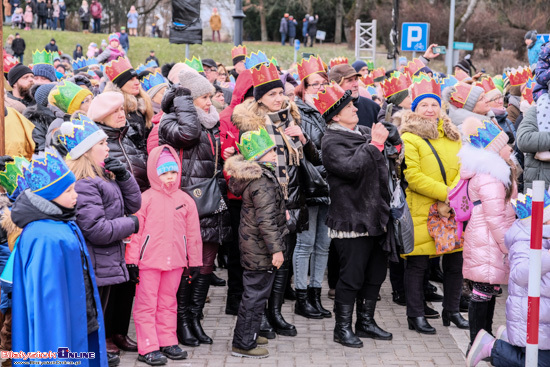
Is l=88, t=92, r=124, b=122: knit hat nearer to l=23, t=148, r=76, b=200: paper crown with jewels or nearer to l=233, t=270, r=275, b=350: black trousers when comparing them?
l=23, t=148, r=76, b=200: paper crown with jewels

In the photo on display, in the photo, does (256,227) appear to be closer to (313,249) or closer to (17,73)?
(313,249)

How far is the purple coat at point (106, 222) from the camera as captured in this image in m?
5.30

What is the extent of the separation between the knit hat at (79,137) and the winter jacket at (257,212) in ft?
3.96

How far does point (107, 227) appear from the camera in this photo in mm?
5328

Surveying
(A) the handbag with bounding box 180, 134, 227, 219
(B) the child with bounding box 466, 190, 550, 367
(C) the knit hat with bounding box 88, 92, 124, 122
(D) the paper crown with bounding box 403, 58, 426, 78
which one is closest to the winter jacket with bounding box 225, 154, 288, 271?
(A) the handbag with bounding box 180, 134, 227, 219

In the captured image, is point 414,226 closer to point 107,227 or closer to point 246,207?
point 246,207

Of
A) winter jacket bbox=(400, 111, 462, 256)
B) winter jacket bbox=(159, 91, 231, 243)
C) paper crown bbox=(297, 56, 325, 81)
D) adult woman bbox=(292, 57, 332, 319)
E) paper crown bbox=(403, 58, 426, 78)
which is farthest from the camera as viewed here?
paper crown bbox=(403, 58, 426, 78)

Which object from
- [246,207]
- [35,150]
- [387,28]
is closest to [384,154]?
[246,207]

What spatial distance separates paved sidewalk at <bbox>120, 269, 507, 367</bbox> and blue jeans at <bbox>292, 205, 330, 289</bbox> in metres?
0.40

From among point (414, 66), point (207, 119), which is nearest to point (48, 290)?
point (207, 119)

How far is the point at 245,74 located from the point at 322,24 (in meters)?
50.5

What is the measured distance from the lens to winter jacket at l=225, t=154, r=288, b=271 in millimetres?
6012

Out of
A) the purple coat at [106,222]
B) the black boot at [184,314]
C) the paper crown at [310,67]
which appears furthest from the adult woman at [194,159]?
the paper crown at [310,67]

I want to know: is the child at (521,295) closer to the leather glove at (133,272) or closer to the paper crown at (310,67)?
the leather glove at (133,272)
